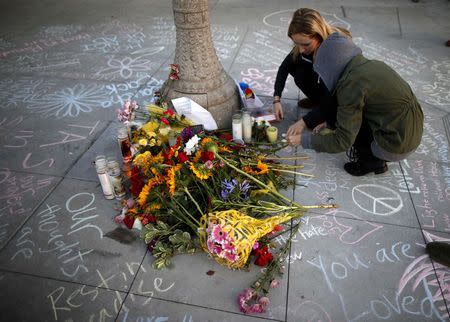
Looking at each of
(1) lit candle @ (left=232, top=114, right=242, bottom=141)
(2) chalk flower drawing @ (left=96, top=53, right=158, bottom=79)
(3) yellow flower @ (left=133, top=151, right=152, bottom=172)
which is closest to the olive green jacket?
(1) lit candle @ (left=232, top=114, right=242, bottom=141)

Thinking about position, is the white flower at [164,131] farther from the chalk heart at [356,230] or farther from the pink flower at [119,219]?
the chalk heart at [356,230]

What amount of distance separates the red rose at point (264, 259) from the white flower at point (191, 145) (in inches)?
35.8

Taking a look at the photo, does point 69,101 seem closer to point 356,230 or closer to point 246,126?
point 246,126

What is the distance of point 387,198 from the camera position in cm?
268

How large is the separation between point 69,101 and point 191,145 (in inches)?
93.2

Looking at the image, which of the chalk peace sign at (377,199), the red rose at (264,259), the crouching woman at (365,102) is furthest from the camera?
the chalk peace sign at (377,199)

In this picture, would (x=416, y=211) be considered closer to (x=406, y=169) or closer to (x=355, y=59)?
(x=406, y=169)

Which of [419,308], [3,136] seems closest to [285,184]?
[419,308]

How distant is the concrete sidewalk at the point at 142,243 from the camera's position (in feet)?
6.69

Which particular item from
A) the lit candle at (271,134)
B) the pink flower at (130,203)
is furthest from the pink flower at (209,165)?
the lit candle at (271,134)

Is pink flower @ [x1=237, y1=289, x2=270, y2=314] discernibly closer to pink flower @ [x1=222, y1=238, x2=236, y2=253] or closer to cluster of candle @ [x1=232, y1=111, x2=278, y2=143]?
pink flower @ [x1=222, y1=238, x2=236, y2=253]

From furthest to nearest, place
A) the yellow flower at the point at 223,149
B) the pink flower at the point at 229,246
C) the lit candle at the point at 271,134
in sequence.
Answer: the lit candle at the point at 271,134, the yellow flower at the point at 223,149, the pink flower at the point at 229,246

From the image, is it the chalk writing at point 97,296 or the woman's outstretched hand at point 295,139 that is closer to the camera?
the chalk writing at point 97,296

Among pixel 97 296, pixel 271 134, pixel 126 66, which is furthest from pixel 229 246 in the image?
pixel 126 66
